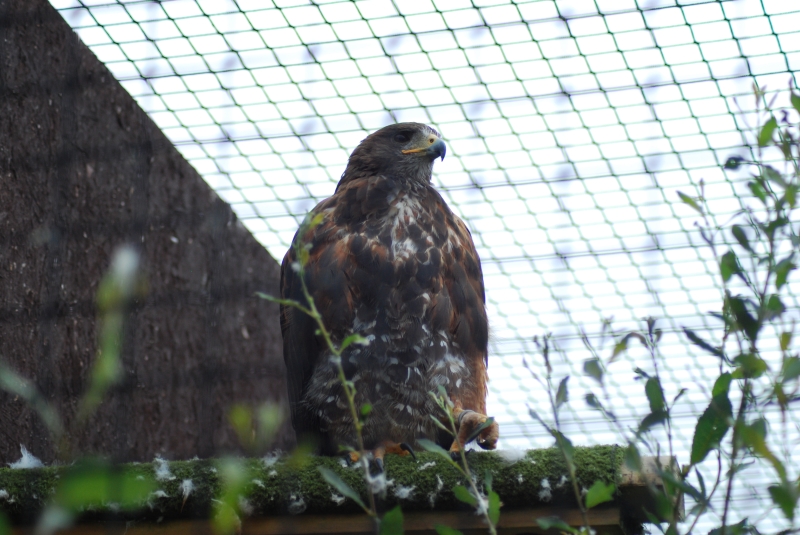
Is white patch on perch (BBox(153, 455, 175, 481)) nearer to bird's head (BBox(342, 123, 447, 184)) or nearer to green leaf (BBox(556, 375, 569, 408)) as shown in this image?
green leaf (BBox(556, 375, 569, 408))

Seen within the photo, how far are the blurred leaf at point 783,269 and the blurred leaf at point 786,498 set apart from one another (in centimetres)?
26

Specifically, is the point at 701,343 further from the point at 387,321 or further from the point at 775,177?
the point at 387,321

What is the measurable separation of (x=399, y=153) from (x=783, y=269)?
2.46 metres

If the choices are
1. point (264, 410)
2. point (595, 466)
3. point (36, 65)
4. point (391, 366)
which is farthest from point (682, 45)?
point (264, 410)

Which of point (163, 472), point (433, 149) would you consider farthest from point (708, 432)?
point (433, 149)

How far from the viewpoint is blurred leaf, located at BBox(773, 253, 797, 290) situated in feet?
3.28

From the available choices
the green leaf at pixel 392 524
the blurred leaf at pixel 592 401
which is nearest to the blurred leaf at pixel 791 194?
the blurred leaf at pixel 592 401

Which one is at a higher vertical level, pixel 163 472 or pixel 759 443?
pixel 759 443

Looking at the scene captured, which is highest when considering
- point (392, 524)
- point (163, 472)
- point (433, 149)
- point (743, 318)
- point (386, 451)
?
point (433, 149)

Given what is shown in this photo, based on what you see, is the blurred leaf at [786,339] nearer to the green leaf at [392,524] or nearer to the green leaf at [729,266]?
the green leaf at [729,266]

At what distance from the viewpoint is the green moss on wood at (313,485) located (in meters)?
1.89

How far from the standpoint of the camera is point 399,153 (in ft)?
11.1

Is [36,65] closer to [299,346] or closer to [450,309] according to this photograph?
[299,346]

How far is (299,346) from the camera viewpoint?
2.95 meters
